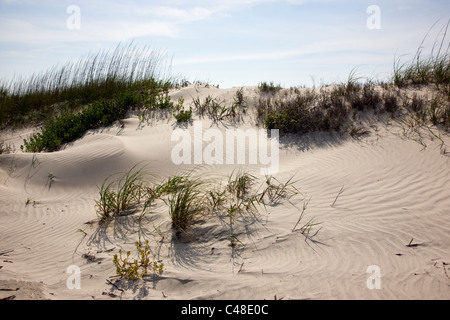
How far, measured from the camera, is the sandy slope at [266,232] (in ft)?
11.2

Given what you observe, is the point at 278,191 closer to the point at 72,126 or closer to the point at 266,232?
the point at 266,232

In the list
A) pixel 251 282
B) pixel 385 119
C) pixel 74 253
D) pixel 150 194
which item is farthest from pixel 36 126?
pixel 385 119

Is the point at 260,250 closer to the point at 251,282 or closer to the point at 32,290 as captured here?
the point at 251,282

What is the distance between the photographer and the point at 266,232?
438cm

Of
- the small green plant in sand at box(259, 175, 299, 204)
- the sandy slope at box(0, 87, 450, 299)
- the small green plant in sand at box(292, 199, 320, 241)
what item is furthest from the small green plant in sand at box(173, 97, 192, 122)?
the small green plant in sand at box(292, 199, 320, 241)

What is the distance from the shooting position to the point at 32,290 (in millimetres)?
3486

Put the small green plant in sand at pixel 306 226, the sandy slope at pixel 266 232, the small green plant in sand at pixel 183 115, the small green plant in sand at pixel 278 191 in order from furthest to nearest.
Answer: the small green plant in sand at pixel 183 115 < the small green plant in sand at pixel 278 191 < the small green plant in sand at pixel 306 226 < the sandy slope at pixel 266 232

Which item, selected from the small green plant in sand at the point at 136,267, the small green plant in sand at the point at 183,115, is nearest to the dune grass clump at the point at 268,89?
the small green plant in sand at the point at 183,115

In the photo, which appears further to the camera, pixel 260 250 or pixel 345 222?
pixel 345 222

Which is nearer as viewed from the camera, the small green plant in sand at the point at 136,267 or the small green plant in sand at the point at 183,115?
the small green plant in sand at the point at 136,267

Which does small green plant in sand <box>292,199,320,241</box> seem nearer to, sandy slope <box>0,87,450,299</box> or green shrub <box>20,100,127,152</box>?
sandy slope <box>0,87,450,299</box>

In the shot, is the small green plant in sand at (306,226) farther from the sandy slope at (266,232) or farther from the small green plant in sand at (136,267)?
the small green plant in sand at (136,267)

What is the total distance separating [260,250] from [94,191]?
4.10m

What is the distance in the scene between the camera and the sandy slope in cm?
342
